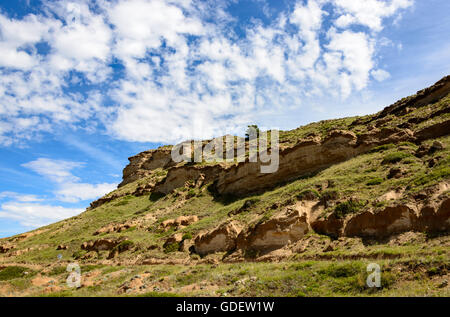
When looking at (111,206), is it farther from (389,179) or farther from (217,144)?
(389,179)

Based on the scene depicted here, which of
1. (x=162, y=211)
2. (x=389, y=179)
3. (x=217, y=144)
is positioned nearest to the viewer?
(x=389, y=179)

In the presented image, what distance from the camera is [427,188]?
14680 mm

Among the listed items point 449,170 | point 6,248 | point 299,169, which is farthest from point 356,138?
point 6,248

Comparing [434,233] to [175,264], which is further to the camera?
[175,264]

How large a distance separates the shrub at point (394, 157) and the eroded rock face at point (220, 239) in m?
12.6

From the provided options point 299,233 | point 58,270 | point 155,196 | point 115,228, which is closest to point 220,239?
point 299,233

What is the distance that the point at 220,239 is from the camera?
862 inches

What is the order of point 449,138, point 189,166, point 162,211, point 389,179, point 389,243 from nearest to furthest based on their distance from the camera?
point 389,243
point 389,179
point 449,138
point 162,211
point 189,166

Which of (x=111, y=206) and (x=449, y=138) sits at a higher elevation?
(x=449, y=138)

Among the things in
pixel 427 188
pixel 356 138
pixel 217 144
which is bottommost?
pixel 427 188

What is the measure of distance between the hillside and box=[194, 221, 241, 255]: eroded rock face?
0.08 meters

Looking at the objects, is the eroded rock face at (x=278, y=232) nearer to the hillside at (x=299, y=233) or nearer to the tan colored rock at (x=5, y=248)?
the hillside at (x=299, y=233)

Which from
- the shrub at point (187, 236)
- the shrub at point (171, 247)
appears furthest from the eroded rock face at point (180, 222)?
the shrub at point (171, 247)

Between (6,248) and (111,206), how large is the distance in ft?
50.3
